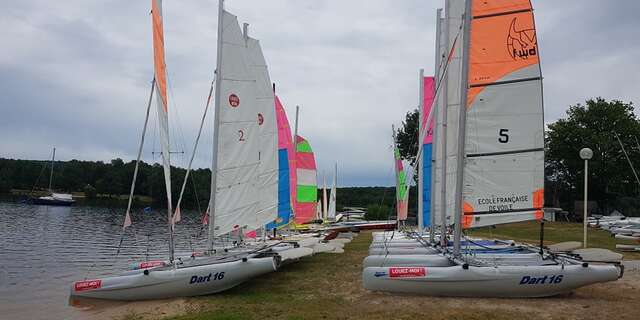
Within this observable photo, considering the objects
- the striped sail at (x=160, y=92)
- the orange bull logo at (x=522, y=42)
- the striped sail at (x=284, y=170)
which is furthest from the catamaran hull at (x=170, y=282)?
the striped sail at (x=284, y=170)

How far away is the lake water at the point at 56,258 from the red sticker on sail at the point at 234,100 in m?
5.14

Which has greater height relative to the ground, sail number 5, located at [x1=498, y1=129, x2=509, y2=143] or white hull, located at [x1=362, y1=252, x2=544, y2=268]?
sail number 5, located at [x1=498, y1=129, x2=509, y2=143]

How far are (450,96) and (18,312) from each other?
11.6 metres

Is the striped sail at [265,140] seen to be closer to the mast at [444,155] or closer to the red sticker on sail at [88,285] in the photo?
the red sticker on sail at [88,285]

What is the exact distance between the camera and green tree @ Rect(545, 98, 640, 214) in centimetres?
4800

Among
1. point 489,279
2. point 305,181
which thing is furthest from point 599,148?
point 489,279

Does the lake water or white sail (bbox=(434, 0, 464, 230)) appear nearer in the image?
the lake water

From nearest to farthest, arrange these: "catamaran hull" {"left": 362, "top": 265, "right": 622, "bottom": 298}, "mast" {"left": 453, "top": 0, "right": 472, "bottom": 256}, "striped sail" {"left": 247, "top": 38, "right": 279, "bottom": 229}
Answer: "catamaran hull" {"left": 362, "top": 265, "right": 622, "bottom": 298} → "mast" {"left": 453, "top": 0, "right": 472, "bottom": 256} → "striped sail" {"left": 247, "top": 38, "right": 279, "bottom": 229}

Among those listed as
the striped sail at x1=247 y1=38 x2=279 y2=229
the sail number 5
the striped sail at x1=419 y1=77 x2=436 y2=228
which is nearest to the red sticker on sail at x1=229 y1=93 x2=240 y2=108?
the striped sail at x1=247 y1=38 x2=279 y2=229

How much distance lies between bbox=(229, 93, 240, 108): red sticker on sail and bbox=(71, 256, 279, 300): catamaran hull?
4.27 m

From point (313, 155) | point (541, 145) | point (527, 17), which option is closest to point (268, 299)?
point (541, 145)

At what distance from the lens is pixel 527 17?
34.5 feet

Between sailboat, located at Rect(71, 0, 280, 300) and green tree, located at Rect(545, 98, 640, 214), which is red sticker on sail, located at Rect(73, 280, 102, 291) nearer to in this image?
sailboat, located at Rect(71, 0, 280, 300)

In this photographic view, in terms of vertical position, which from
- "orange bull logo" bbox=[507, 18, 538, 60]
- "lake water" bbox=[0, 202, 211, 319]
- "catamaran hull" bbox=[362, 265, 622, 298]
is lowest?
"lake water" bbox=[0, 202, 211, 319]
